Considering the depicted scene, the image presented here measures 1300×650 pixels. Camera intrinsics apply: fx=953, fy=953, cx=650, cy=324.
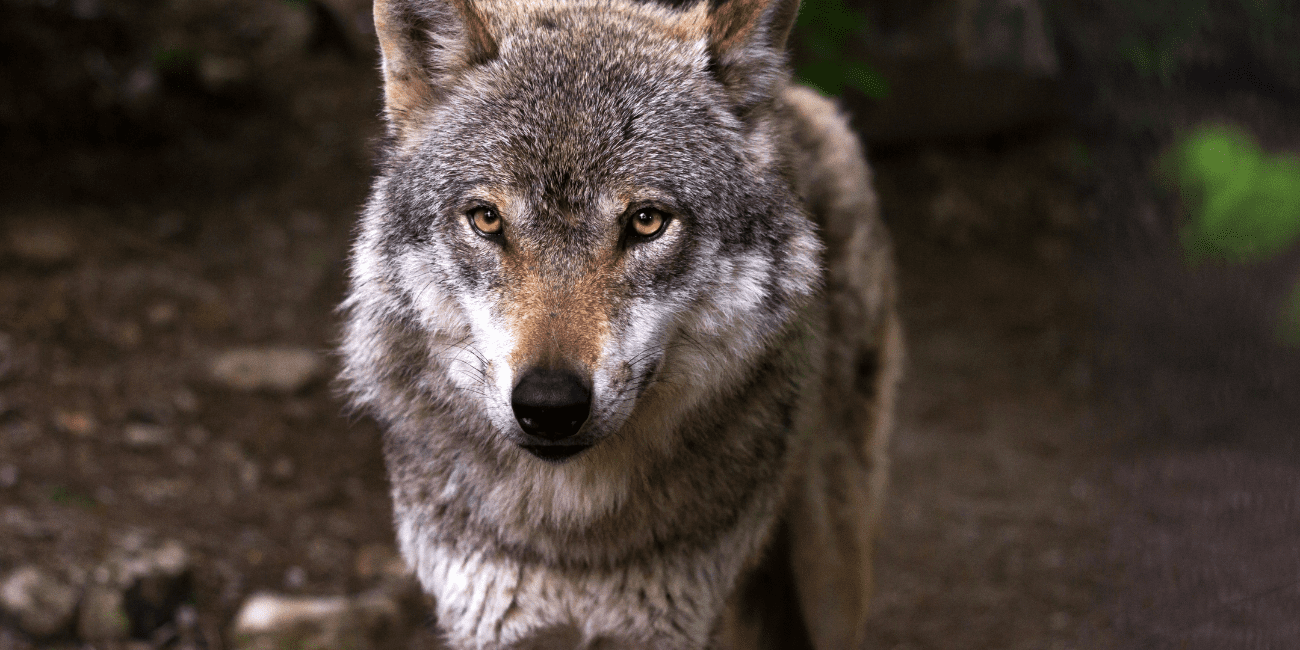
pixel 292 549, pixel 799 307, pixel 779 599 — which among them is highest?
pixel 799 307

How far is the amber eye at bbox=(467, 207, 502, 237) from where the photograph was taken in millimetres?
2662

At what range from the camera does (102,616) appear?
389 centimetres

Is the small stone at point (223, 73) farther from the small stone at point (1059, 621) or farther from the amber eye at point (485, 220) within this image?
the small stone at point (1059, 621)

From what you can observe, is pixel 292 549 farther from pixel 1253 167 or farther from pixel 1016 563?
pixel 1253 167

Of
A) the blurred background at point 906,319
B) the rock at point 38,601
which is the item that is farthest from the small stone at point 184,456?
the rock at point 38,601

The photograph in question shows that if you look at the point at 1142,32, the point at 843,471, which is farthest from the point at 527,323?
the point at 1142,32

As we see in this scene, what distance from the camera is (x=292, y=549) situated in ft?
16.2

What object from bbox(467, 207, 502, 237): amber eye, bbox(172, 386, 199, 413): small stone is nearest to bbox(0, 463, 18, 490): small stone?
bbox(172, 386, 199, 413): small stone

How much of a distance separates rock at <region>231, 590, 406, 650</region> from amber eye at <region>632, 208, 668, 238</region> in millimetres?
2665

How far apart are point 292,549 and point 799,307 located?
3255mm

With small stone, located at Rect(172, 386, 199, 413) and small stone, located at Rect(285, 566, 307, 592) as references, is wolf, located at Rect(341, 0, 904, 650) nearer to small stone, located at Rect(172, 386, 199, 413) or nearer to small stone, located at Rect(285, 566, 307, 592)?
small stone, located at Rect(285, 566, 307, 592)

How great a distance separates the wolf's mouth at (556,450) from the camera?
2451 mm

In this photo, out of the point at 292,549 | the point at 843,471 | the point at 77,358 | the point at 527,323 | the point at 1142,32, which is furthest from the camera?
the point at 1142,32

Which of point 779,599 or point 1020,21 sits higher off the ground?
point 1020,21
